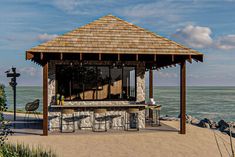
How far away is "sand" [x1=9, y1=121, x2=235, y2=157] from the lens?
9.56 m

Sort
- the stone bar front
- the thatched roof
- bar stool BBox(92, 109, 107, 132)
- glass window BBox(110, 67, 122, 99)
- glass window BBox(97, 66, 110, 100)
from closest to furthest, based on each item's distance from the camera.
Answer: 1. the thatched roof
2. the stone bar front
3. bar stool BBox(92, 109, 107, 132)
4. glass window BBox(97, 66, 110, 100)
5. glass window BBox(110, 67, 122, 99)

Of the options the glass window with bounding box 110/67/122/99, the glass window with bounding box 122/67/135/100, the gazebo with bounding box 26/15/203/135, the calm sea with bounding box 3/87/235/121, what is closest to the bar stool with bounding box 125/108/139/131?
the gazebo with bounding box 26/15/203/135

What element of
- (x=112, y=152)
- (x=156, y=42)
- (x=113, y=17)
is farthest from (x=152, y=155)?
(x=113, y=17)

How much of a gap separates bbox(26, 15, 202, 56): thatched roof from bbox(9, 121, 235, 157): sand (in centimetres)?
339

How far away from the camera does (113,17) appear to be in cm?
1524

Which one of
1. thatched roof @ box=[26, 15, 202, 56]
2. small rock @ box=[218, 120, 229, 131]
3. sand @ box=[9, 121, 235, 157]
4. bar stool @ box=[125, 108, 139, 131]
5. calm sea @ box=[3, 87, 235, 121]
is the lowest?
calm sea @ box=[3, 87, 235, 121]

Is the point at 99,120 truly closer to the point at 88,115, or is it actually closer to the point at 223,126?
the point at 88,115

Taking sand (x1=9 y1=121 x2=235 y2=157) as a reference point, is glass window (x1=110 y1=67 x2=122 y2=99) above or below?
above

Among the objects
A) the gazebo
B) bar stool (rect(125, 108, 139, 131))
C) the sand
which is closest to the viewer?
the sand

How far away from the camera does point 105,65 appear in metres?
13.8

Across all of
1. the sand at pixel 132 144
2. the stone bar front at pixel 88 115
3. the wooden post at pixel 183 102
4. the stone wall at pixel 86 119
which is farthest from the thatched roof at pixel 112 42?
the sand at pixel 132 144

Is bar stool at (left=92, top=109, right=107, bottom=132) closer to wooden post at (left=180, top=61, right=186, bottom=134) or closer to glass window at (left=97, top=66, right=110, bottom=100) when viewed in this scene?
glass window at (left=97, top=66, right=110, bottom=100)

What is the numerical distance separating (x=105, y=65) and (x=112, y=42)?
3.83 feet

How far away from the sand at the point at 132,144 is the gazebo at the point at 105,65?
1319mm
